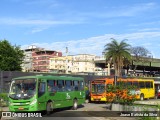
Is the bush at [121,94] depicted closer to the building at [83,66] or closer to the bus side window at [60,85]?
the bus side window at [60,85]

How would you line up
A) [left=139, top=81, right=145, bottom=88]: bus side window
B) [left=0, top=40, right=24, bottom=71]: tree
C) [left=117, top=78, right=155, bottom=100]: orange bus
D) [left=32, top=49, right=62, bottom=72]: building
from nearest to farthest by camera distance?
[left=117, top=78, right=155, bottom=100]: orange bus → [left=139, top=81, right=145, bottom=88]: bus side window → [left=0, top=40, right=24, bottom=71]: tree → [left=32, top=49, right=62, bottom=72]: building

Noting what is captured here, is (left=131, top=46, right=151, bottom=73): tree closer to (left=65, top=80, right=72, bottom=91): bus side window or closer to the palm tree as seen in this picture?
the palm tree

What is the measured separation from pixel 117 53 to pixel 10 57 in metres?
22.3

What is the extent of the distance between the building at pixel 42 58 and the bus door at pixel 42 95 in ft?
476

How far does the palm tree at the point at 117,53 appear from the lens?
203 feet

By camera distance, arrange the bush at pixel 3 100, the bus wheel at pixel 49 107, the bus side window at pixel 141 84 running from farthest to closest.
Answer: the bus side window at pixel 141 84 < the bush at pixel 3 100 < the bus wheel at pixel 49 107

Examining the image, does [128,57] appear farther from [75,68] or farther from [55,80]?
[75,68]

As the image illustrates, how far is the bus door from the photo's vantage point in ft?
69.4

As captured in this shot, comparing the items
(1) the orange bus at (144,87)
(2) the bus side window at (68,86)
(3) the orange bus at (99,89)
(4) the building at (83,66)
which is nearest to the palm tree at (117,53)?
(1) the orange bus at (144,87)

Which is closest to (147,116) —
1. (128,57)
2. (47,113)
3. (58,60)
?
(47,113)

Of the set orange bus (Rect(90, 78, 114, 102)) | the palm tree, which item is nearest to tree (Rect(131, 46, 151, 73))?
the palm tree

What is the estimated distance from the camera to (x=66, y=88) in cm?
2609

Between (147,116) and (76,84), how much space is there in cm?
1301

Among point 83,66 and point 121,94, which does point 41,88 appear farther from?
point 83,66
